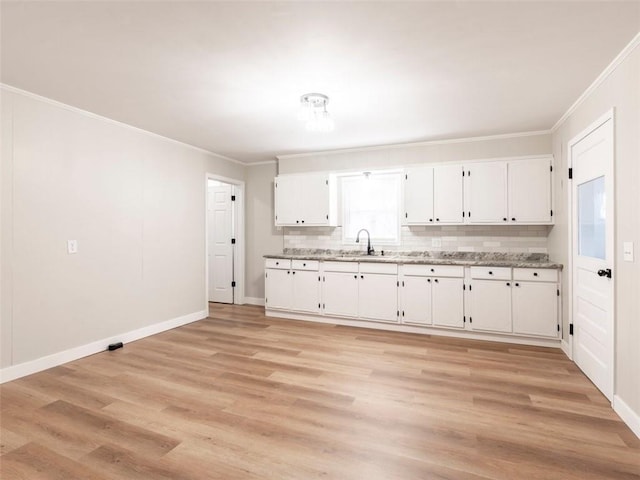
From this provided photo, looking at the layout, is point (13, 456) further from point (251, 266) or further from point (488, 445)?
point (251, 266)

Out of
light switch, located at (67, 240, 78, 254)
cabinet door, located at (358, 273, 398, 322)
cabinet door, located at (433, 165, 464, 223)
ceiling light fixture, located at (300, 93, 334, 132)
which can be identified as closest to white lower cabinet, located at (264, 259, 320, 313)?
cabinet door, located at (358, 273, 398, 322)

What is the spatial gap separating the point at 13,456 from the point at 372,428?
6.92 feet

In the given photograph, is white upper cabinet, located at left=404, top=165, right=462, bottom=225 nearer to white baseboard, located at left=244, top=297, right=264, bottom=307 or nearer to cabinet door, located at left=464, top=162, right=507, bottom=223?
cabinet door, located at left=464, top=162, right=507, bottom=223

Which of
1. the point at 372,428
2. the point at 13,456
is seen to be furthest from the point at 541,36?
the point at 13,456

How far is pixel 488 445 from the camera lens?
81.5 inches

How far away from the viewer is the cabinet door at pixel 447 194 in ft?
14.8

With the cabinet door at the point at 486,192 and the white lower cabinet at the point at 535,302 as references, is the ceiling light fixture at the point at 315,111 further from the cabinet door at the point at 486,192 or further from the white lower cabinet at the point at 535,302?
Result: the white lower cabinet at the point at 535,302

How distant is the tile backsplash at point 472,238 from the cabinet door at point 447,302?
66cm

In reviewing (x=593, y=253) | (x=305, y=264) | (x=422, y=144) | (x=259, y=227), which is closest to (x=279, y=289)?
(x=305, y=264)

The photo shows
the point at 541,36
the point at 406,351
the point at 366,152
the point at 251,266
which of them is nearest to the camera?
the point at 541,36

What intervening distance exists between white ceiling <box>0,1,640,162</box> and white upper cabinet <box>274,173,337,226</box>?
147cm

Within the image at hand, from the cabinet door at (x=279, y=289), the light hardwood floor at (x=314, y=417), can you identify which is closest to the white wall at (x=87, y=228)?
the light hardwood floor at (x=314, y=417)

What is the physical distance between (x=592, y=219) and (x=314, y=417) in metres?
2.81

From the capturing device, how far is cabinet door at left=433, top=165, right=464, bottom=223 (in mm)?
4500
